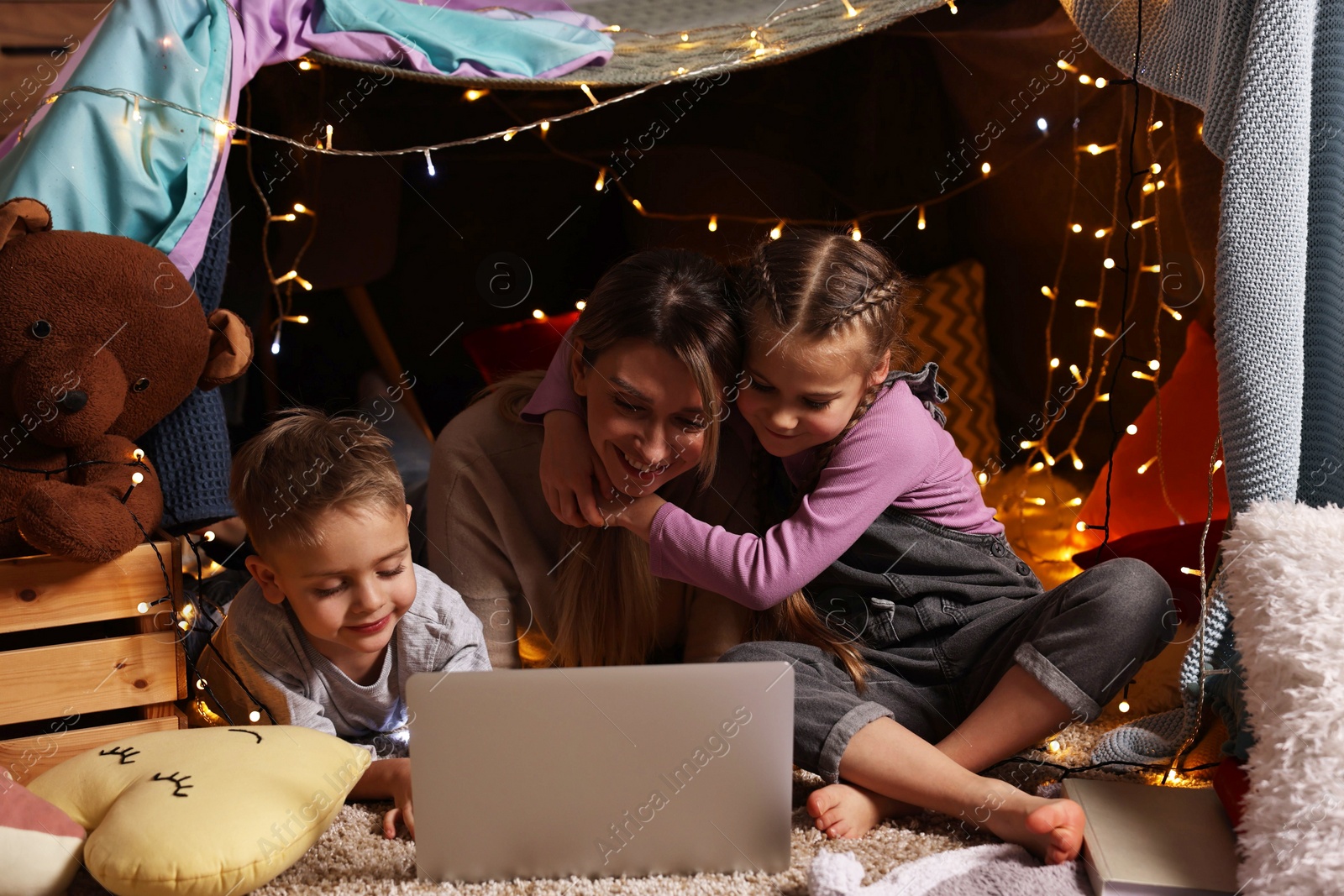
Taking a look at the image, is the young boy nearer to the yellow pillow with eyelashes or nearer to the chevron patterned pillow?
the yellow pillow with eyelashes

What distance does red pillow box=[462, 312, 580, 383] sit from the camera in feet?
5.22

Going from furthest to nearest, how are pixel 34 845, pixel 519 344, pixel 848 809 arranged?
pixel 519 344 < pixel 848 809 < pixel 34 845

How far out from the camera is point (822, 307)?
1.04 m

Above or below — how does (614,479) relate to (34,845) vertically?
above

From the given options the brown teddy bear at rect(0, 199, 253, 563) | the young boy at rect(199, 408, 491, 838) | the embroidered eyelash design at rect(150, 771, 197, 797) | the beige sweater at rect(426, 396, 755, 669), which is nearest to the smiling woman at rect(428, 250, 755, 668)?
the beige sweater at rect(426, 396, 755, 669)

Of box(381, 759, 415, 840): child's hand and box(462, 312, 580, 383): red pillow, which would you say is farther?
box(462, 312, 580, 383): red pillow

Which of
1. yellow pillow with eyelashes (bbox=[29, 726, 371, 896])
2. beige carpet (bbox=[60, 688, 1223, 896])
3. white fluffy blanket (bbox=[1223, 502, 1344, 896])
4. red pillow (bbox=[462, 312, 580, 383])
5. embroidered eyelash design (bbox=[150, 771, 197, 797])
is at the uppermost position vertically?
red pillow (bbox=[462, 312, 580, 383])

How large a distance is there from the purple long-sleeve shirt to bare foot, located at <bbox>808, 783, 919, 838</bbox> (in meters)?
0.19

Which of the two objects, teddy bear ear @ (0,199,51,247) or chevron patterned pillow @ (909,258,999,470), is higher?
teddy bear ear @ (0,199,51,247)

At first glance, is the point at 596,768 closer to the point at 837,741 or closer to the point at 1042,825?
the point at 837,741

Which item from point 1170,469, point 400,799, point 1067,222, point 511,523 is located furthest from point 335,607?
point 1067,222

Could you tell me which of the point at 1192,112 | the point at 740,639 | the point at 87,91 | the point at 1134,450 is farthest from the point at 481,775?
the point at 1192,112

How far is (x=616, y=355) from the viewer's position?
109cm

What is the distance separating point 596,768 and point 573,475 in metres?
0.37
